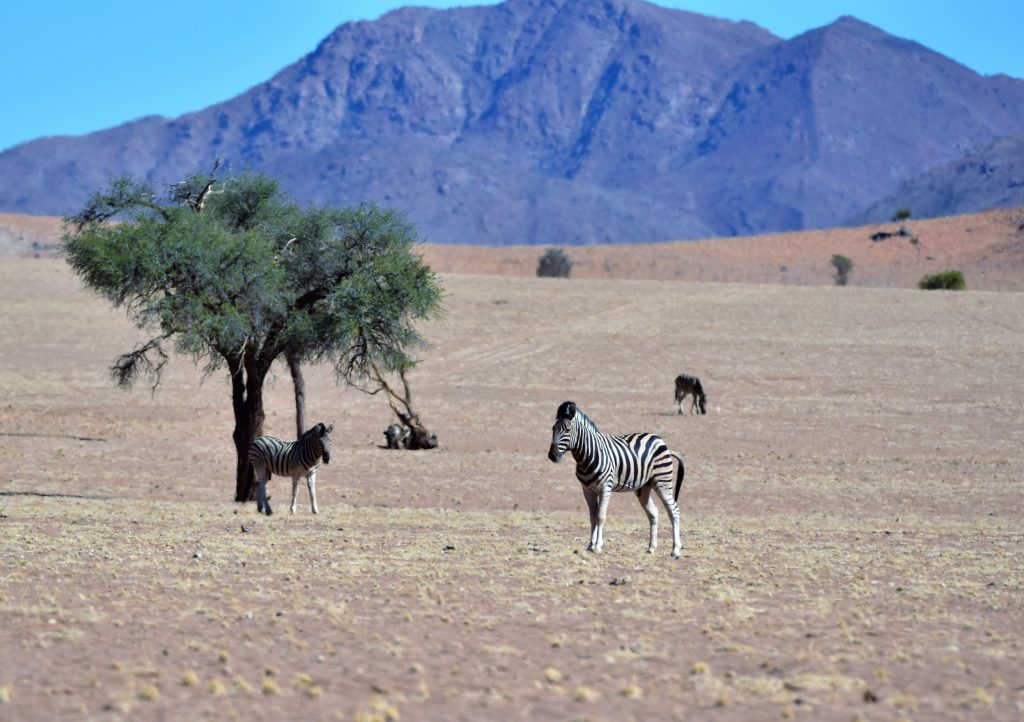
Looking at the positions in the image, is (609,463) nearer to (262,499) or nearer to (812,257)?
(262,499)

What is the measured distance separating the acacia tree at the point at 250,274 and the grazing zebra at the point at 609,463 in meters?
8.67

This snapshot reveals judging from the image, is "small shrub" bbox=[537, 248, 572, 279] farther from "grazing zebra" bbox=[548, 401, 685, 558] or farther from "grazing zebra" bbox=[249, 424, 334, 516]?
"grazing zebra" bbox=[548, 401, 685, 558]

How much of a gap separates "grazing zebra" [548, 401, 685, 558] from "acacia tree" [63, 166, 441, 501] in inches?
341

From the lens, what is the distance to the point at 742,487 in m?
27.1

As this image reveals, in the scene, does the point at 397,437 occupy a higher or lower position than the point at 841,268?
lower

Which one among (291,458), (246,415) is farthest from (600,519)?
(246,415)

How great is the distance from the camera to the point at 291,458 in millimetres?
21281

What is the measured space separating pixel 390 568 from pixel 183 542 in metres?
3.48

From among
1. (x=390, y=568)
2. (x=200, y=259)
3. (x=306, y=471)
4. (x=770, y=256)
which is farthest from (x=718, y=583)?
(x=770, y=256)

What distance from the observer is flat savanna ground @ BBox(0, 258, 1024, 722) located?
9.32 m

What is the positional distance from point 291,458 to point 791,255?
94950 mm

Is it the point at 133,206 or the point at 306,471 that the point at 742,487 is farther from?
the point at 133,206

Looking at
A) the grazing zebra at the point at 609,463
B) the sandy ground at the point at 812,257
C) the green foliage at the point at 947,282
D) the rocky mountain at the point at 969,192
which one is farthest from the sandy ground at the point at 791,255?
the grazing zebra at the point at 609,463

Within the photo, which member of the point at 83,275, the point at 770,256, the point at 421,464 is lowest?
the point at 421,464
